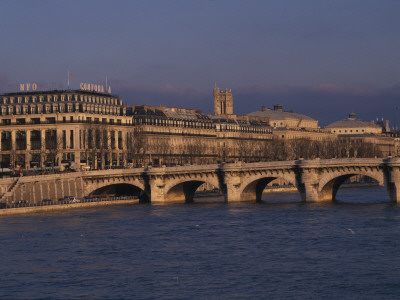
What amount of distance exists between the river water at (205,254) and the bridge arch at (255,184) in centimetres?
1177

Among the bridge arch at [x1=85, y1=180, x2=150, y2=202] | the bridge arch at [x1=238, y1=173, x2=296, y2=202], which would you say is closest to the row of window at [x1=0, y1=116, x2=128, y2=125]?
the bridge arch at [x1=85, y1=180, x2=150, y2=202]

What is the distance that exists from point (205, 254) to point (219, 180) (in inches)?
1762

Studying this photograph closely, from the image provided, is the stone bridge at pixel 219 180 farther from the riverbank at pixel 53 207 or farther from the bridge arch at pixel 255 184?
the riverbank at pixel 53 207

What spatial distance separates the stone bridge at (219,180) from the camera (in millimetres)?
97500

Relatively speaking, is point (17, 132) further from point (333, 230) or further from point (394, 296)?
point (394, 296)

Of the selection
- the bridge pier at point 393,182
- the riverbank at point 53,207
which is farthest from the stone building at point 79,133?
the bridge pier at point 393,182

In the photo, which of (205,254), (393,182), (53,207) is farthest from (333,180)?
(205,254)

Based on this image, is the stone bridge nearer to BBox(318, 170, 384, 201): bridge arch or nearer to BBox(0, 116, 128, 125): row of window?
BBox(318, 170, 384, 201): bridge arch

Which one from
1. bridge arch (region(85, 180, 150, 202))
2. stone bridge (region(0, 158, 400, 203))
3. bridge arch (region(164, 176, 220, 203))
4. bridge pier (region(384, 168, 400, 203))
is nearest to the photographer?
bridge pier (region(384, 168, 400, 203))

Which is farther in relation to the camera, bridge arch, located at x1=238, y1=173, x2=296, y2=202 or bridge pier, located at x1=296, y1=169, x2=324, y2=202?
bridge arch, located at x1=238, y1=173, x2=296, y2=202

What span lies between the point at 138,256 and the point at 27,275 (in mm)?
8846

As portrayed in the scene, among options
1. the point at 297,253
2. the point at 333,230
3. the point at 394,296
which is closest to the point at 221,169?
the point at 333,230

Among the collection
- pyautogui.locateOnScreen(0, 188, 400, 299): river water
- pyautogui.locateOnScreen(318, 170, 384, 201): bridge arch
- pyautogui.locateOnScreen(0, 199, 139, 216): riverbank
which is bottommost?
pyautogui.locateOnScreen(0, 188, 400, 299): river water

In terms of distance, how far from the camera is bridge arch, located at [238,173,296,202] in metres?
102
